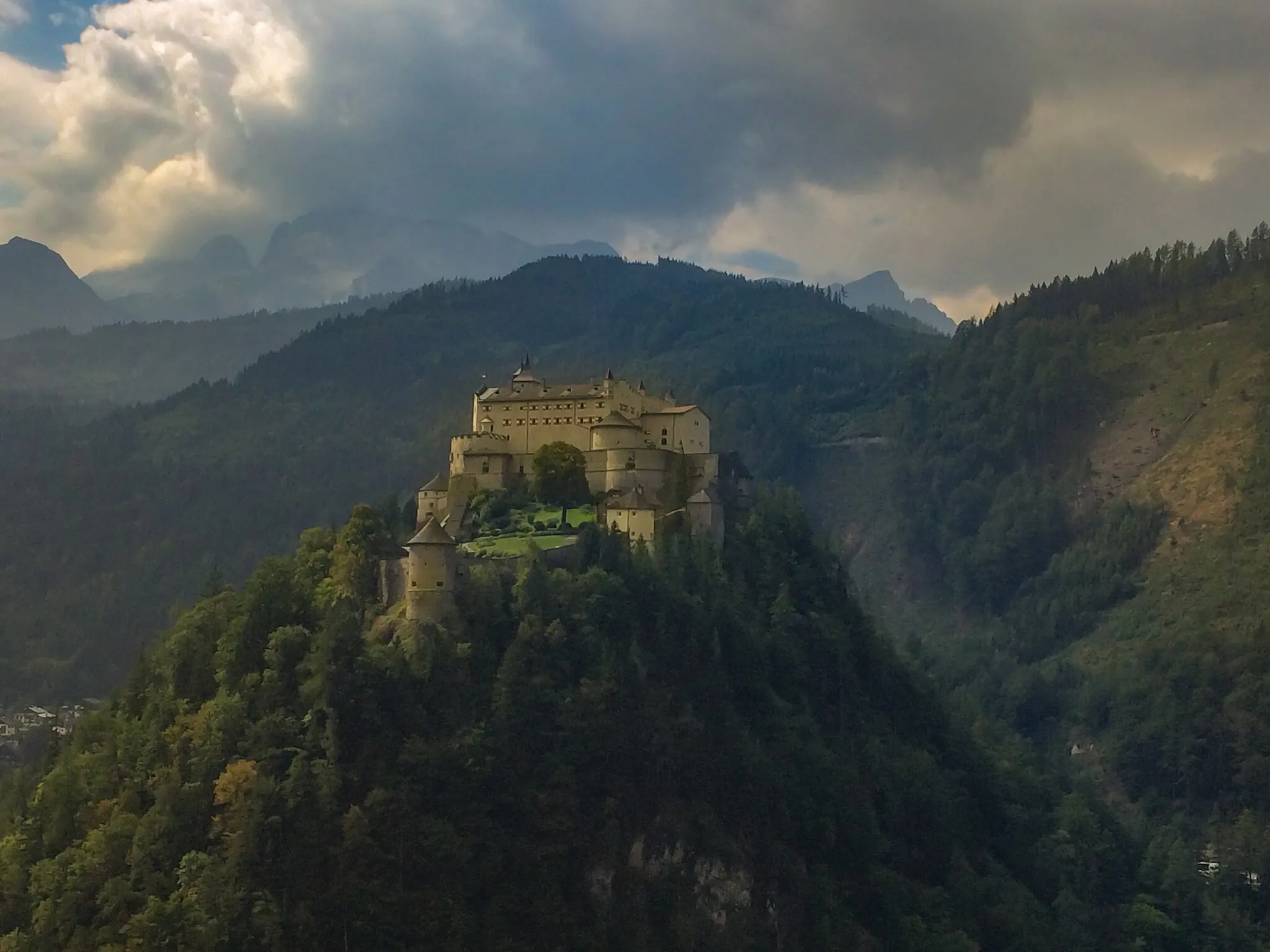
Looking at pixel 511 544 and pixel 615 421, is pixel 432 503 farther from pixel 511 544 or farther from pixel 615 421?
pixel 615 421

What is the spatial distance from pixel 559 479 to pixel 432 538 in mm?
15496

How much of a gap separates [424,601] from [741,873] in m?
20.6

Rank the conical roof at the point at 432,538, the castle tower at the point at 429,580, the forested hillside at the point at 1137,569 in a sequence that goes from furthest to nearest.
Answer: the forested hillside at the point at 1137,569 → the conical roof at the point at 432,538 → the castle tower at the point at 429,580

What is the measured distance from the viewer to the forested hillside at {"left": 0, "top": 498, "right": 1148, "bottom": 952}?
68.8 m

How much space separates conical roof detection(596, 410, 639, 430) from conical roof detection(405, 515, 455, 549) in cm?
1876

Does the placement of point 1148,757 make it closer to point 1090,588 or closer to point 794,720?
point 1090,588

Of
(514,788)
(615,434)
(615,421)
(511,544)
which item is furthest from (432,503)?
(514,788)

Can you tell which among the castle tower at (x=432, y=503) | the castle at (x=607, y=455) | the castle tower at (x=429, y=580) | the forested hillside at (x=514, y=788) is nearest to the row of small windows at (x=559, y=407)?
the castle at (x=607, y=455)

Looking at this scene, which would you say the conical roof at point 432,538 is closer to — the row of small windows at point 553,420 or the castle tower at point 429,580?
the castle tower at point 429,580


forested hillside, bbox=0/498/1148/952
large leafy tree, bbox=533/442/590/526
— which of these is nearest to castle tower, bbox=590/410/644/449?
large leafy tree, bbox=533/442/590/526

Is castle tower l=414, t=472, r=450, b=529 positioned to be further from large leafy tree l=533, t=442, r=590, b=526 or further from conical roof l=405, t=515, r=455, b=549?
conical roof l=405, t=515, r=455, b=549

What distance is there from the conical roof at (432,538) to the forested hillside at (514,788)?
126 inches

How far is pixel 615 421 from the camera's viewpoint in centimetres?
9550

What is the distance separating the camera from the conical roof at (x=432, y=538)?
77750 millimetres
